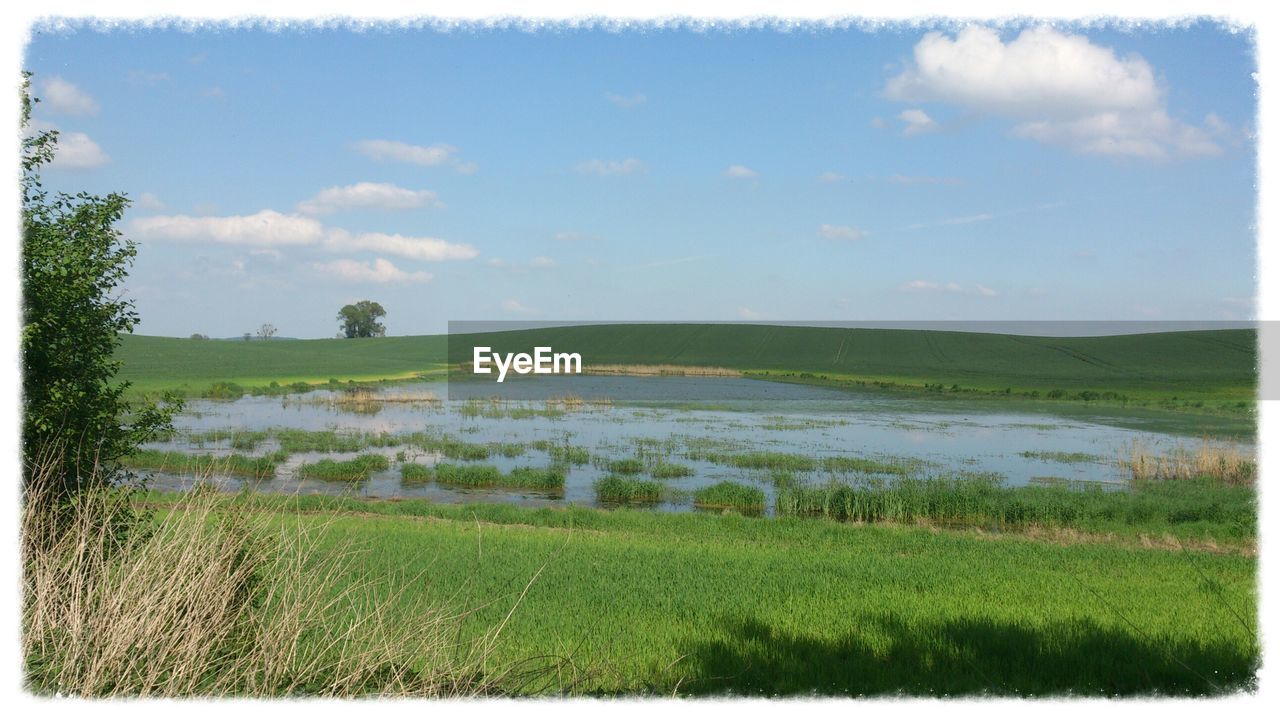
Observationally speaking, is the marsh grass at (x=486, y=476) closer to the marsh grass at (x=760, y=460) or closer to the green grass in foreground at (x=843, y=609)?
the marsh grass at (x=760, y=460)

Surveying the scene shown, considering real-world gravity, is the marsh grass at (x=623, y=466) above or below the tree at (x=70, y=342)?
below

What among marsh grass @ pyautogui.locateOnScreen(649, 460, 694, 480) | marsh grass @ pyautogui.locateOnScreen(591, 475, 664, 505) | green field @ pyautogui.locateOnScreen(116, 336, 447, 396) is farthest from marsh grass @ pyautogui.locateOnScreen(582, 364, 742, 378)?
marsh grass @ pyautogui.locateOnScreen(591, 475, 664, 505)

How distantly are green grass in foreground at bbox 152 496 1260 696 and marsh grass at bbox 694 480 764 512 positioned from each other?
7.58 metres

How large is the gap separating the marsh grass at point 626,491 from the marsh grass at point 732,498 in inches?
54.5

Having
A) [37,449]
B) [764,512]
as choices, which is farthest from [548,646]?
[764,512]

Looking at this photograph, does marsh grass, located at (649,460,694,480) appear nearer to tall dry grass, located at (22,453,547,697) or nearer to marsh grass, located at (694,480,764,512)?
marsh grass, located at (694,480,764,512)

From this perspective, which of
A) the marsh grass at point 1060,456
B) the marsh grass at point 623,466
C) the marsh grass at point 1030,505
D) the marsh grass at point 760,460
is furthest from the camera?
the marsh grass at point 1060,456

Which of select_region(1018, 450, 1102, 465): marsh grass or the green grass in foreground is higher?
the green grass in foreground

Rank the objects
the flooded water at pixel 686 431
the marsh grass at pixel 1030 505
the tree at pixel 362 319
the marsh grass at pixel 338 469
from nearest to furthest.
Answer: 1. the marsh grass at pixel 1030 505
2. the marsh grass at pixel 338 469
3. the flooded water at pixel 686 431
4. the tree at pixel 362 319

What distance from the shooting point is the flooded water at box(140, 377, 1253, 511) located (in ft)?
97.2

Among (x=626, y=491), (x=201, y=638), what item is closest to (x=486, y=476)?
(x=626, y=491)

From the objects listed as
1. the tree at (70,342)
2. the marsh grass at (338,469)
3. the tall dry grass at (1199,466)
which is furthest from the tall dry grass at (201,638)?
the tall dry grass at (1199,466)

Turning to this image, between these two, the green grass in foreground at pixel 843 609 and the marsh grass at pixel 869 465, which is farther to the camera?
the marsh grass at pixel 869 465

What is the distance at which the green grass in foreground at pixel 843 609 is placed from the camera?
22.8 ft
